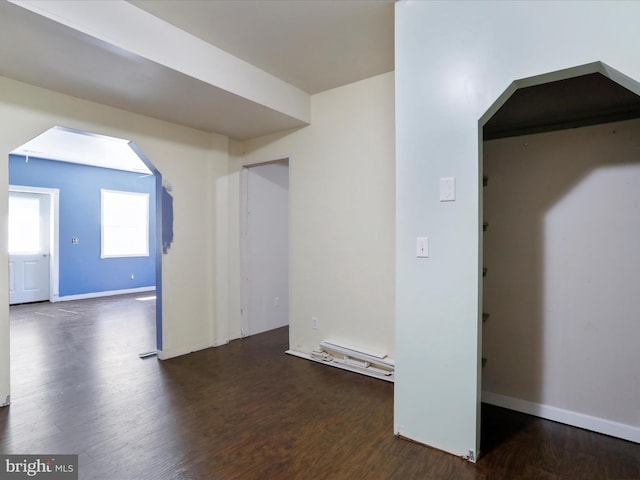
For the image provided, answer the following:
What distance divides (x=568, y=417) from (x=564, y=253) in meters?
1.08

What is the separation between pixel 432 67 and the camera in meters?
2.03

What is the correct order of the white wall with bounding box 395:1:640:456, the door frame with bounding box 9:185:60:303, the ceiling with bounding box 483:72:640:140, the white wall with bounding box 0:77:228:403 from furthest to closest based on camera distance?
the door frame with bounding box 9:185:60:303 → the white wall with bounding box 0:77:228:403 → the ceiling with bounding box 483:72:640:140 → the white wall with bounding box 395:1:640:456

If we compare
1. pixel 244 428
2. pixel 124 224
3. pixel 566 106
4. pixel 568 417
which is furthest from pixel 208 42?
pixel 124 224

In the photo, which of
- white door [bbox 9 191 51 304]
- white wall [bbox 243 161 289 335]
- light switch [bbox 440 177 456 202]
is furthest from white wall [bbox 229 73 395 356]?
white door [bbox 9 191 51 304]

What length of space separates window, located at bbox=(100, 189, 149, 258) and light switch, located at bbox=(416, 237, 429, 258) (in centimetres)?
728

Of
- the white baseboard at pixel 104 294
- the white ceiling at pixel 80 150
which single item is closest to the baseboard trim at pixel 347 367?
the white ceiling at pixel 80 150

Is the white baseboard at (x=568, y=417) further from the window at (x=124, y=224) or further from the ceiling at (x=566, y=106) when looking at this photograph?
the window at (x=124, y=224)

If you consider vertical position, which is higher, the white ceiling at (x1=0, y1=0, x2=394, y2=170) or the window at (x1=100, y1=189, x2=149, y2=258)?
the white ceiling at (x1=0, y1=0, x2=394, y2=170)

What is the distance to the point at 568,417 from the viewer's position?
2.27 meters

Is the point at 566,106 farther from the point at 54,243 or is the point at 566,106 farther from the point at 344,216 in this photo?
the point at 54,243

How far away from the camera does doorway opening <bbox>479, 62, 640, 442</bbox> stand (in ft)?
6.89

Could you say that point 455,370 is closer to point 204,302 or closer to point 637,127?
point 637,127

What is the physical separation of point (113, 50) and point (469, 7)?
2.16 metres

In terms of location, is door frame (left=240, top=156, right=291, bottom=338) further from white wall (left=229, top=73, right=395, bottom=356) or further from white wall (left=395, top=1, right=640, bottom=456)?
white wall (left=395, top=1, right=640, bottom=456)
